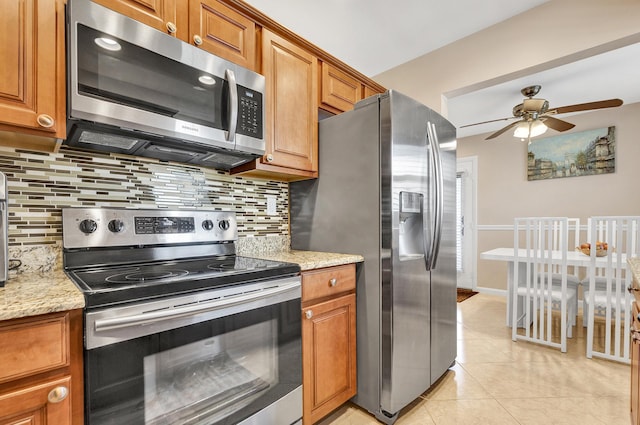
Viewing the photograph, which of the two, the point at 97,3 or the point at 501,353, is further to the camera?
the point at 501,353

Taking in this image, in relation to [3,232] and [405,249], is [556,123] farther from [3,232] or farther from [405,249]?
[3,232]

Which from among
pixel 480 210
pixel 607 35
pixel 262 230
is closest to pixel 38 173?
pixel 262 230

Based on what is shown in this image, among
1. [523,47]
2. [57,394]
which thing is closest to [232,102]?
[57,394]

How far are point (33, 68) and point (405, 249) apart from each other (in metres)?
1.73

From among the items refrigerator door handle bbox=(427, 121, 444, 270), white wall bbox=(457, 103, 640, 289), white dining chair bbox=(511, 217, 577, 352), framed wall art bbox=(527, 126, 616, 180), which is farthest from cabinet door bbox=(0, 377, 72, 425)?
framed wall art bbox=(527, 126, 616, 180)

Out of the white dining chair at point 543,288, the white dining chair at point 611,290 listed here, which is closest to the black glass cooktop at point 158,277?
the white dining chair at point 543,288

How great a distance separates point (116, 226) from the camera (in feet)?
4.55

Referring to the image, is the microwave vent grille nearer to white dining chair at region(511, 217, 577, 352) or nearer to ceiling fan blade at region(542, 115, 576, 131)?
white dining chair at region(511, 217, 577, 352)

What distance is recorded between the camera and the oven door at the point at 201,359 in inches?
35.6

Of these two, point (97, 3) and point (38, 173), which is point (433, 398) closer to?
point (38, 173)

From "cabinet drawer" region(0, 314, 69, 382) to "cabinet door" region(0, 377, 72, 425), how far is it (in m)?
0.05

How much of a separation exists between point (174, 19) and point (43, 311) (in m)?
1.23

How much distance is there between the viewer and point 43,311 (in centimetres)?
78

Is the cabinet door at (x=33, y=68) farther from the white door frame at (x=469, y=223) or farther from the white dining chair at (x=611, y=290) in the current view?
the white door frame at (x=469, y=223)
